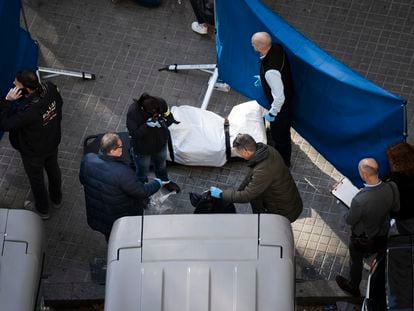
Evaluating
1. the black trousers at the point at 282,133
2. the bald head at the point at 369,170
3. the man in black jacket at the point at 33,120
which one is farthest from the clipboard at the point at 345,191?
the man in black jacket at the point at 33,120

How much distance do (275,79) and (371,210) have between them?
5.28 ft

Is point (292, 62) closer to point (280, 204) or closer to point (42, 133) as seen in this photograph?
point (280, 204)

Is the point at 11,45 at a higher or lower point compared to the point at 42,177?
higher

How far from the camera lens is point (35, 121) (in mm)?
7156

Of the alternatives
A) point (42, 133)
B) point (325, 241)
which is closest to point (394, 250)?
point (325, 241)

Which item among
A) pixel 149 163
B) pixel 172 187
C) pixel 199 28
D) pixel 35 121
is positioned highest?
pixel 35 121

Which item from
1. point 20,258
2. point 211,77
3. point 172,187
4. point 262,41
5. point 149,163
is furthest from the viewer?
point 211,77

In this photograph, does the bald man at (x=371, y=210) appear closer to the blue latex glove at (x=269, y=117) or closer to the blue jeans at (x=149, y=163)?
the blue latex glove at (x=269, y=117)

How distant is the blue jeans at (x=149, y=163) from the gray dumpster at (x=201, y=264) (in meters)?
1.99

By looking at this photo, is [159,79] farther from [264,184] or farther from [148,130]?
[264,184]

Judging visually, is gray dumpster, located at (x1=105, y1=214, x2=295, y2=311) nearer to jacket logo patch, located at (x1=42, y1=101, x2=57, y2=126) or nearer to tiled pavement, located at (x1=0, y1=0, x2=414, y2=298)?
jacket logo patch, located at (x1=42, y1=101, x2=57, y2=126)

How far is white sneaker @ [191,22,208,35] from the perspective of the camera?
32.0 ft

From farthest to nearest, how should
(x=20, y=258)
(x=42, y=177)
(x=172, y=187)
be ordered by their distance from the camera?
(x=172, y=187), (x=42, y=177), (x=20, y=258)

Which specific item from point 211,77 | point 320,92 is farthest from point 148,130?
point 211,77
